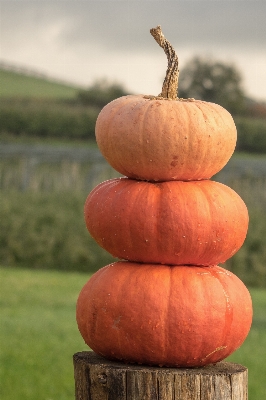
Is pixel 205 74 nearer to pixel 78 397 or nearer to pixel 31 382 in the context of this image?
pixel 31 382

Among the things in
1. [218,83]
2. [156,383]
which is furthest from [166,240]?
[218,83]

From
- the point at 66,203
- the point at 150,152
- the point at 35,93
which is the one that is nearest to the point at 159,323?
the point at 150,152

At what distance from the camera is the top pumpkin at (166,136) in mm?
3818

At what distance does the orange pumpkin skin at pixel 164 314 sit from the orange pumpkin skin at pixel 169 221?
3.6 inches

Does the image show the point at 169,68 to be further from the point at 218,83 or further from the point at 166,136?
the point at 218,83

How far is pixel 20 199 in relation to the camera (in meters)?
23.0

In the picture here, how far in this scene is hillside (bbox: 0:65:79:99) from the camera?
57812 mm

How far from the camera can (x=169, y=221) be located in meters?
3.79

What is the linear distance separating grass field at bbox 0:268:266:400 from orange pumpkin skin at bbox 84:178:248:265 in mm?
4474

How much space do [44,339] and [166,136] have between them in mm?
7255

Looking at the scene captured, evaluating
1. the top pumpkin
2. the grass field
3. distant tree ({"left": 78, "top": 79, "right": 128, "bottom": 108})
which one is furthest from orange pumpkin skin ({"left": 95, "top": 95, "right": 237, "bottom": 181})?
distant tree ({"left": 78, "top": 79, "right": 128, "bottom": 108})

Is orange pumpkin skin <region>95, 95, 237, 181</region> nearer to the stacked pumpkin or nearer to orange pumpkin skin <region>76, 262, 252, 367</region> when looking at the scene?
the stacked pumpkin

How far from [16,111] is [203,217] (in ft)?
147

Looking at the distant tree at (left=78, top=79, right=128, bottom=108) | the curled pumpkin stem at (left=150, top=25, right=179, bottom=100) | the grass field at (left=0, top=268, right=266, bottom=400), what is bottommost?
the grass field at (left=0, top=268, right=266, bottom=400)
